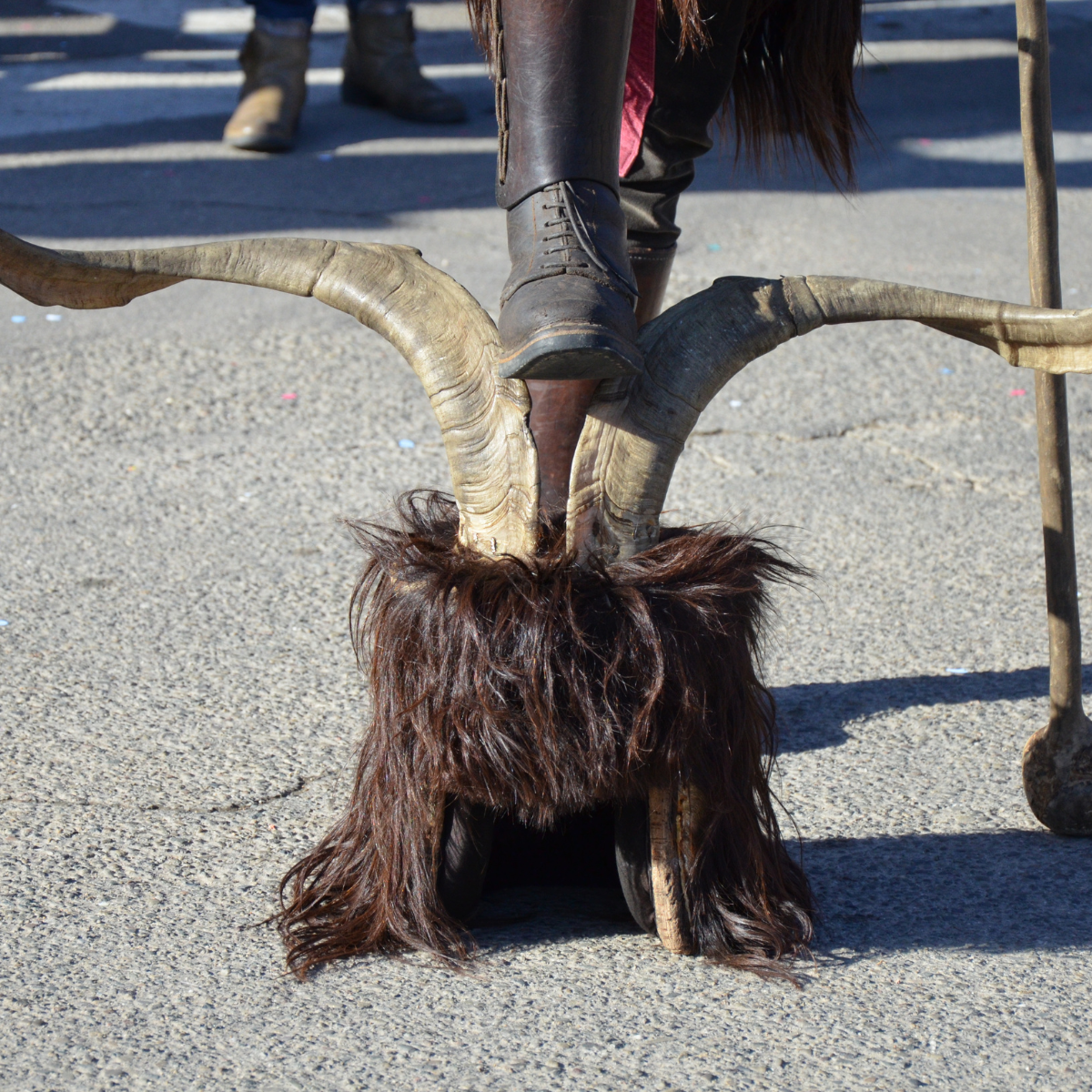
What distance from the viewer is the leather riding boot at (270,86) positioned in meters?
7.00

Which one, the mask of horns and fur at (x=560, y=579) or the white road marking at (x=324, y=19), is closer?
the mask of horns and fur at (x=560, y=579)

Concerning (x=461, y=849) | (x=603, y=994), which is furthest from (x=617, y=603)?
(x=603, y=994)

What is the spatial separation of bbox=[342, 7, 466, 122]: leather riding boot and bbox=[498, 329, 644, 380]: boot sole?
6.30 metres

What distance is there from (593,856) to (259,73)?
5.95m

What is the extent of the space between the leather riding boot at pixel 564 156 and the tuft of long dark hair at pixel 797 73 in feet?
1.66

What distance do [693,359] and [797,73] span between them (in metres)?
1.08

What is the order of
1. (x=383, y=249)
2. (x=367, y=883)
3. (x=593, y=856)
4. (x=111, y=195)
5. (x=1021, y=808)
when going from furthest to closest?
(x=111, y=195) < (x=1021, y=808) < (x=593, y=856) < (x=367, y=883) < (x=383, y=249)

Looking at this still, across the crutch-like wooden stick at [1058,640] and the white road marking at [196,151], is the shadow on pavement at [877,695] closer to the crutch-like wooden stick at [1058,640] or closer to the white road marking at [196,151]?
the crutch-like wooden stick at [1058,640]

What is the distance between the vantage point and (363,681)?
10.0 ft

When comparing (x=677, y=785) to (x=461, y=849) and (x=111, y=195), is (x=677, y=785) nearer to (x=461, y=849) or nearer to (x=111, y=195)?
(x=461, y=849)

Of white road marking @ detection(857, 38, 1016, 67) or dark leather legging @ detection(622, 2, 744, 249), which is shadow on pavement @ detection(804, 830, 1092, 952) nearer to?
dark leather legging @ detection(622, 2, 744, 249)

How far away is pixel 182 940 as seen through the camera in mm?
2164

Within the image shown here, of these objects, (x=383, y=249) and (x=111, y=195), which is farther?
(x=111, y=195)

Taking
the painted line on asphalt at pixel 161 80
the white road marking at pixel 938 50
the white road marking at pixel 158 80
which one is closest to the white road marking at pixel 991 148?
the white road marking at pixel 938 50
